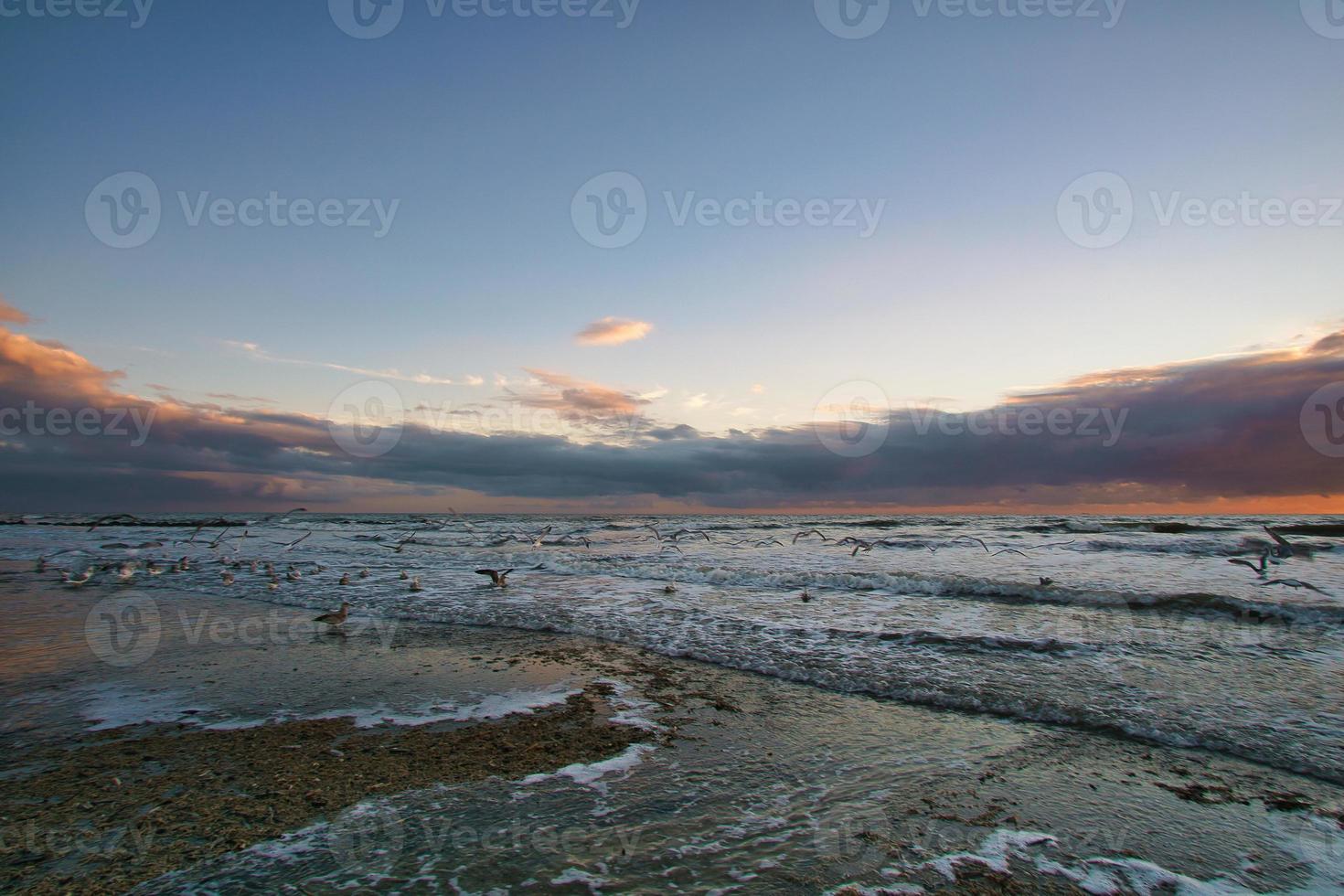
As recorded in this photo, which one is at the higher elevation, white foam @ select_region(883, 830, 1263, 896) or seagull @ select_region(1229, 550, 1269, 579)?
seagull @ select_region(1229, 550, 1269, 579)

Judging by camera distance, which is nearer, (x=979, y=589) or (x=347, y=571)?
(x=979, y=589)

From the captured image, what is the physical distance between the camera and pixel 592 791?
14.5ft

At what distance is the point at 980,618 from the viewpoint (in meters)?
11.3

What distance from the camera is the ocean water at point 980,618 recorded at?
6.37 meters

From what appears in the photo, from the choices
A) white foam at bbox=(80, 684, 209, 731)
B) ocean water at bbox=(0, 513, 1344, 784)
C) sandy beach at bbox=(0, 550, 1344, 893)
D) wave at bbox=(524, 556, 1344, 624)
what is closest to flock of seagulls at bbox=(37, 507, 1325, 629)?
ocean water at bbox=(0, 513, 1344, 784)

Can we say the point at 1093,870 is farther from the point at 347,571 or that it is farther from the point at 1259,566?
the point at 1259,566

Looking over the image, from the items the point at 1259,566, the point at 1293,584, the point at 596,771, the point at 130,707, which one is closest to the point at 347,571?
the point at 130,707

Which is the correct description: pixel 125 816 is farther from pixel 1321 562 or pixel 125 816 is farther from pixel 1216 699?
pixel 1321 562

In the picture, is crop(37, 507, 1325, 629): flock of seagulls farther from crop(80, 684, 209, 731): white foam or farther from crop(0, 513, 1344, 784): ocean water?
crop(80, 684, 209, 731): white foam

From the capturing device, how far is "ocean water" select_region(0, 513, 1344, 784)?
6.37m

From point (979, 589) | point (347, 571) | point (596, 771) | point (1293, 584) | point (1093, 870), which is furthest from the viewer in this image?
point (347, 571)

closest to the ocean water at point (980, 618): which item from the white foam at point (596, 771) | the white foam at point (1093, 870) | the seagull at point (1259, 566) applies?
the seagull at point (1259, 566)

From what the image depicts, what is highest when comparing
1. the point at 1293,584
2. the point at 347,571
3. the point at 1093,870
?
the point at 1293,584

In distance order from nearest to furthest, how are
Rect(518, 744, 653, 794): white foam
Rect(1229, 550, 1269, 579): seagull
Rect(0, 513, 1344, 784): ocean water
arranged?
Rect(518, 744, 653, 794): white foam → Rect(0, 513, 1344, 784): ocean water → Rect(1229, 550, 1269, 579): seagull
